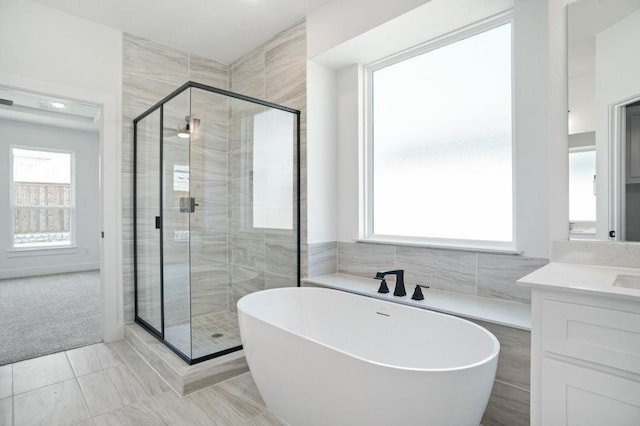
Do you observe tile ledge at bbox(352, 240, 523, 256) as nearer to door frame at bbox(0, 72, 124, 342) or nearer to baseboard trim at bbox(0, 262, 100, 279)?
door frame at bbox(0, 72, 124, 342)

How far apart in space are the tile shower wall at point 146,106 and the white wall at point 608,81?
2504 mm

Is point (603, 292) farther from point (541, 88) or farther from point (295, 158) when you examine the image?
point (295, 158)

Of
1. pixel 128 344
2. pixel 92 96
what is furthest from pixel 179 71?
pixel 128 344

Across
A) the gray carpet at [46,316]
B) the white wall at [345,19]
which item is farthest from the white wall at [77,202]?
the white wall at [345,19]

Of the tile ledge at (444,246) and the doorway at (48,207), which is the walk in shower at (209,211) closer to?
the tile ledge at (444,246)

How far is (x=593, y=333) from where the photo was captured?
3.37ft

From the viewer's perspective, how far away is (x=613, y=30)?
1495 mm

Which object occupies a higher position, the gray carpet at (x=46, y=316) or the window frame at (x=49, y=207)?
the window frame at (x=49, y=207)

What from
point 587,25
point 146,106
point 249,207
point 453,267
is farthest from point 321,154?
point 587,25

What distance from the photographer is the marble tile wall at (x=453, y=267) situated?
6.36 feet

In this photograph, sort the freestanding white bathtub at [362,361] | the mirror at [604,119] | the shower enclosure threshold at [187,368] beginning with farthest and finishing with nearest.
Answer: the shower enclosure threshold at [187,368]
the mirror at [604,119]
the freestanding white bathtub at [362,361]

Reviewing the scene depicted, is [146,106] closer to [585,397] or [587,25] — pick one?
[587,25]

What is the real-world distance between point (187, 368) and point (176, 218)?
3.54ft

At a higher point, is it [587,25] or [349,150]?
[587,25]
